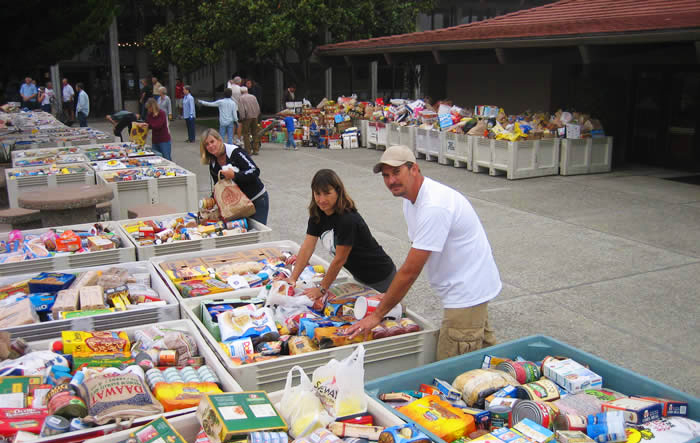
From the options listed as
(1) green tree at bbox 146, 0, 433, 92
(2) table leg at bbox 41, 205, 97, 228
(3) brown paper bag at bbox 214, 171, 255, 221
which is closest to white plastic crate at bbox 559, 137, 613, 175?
(3) brown paper bag at bbox 214, 171, 255, 221

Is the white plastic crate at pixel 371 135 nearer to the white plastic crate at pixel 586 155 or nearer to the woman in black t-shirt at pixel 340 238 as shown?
the white plastic crate at pixel 586 155

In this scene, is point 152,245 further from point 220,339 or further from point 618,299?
point 618,299

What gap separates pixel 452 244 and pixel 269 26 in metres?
19.0

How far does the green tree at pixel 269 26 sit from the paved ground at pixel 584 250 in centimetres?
844

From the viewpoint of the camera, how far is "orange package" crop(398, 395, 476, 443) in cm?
297

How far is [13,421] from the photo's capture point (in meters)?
2.93

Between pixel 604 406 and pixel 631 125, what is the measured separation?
13.5 metres

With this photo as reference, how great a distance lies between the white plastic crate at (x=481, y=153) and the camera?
13703 mm

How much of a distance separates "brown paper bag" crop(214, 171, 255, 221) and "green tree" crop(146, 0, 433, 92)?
52.1 ft

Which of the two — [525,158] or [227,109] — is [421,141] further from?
[227,109]

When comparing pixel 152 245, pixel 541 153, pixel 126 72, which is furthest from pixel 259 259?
pixel 126 72

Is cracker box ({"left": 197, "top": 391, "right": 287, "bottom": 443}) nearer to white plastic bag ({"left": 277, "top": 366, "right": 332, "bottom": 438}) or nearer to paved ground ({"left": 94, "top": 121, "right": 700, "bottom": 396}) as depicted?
white plastic bag ({"left": 277, "top": 366, "right": 332, "bottom": 438})

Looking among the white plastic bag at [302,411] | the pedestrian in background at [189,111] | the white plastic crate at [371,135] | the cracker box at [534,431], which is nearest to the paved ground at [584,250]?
the cracker box at [534,431]

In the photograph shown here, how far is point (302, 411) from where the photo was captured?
9.48ft
